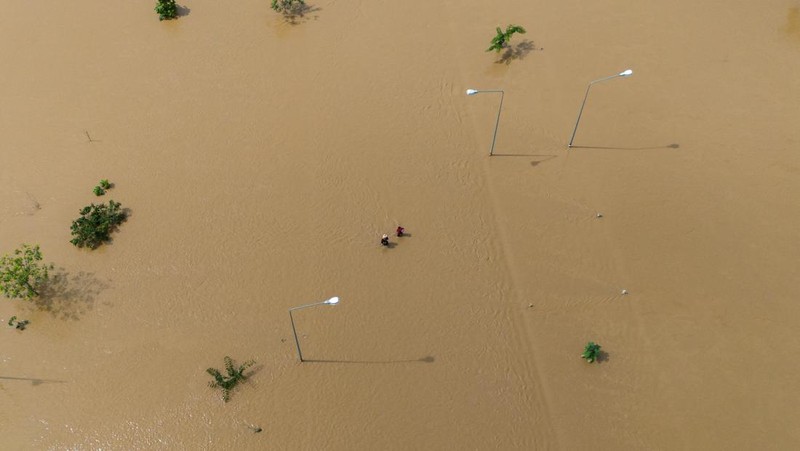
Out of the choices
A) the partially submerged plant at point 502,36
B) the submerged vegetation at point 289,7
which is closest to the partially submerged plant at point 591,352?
the partially submerged plant at point 502,36

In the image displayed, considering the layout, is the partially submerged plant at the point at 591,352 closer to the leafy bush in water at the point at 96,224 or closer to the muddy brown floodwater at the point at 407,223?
Result: the muddy brown floodwater at the point at 407,223

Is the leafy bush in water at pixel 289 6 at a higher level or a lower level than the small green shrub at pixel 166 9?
higher

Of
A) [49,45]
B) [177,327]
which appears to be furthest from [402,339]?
[49,45]

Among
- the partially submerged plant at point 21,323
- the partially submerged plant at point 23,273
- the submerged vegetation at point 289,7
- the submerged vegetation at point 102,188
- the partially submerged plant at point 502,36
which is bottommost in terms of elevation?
the partially submerged plant at point 21,323

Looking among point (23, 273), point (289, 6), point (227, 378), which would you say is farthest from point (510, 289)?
point (289, 6)

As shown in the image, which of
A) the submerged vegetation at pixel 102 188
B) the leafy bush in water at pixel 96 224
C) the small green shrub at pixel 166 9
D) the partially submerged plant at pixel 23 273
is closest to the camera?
the partially submerged plant at pixel 23 273

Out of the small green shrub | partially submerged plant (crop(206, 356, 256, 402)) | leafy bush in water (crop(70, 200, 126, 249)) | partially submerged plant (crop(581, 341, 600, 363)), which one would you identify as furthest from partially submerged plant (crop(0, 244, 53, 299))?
partially submerged plant (crop(581, 341, 600, 363))

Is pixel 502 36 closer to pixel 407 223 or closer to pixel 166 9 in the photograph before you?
pixel 407 223
